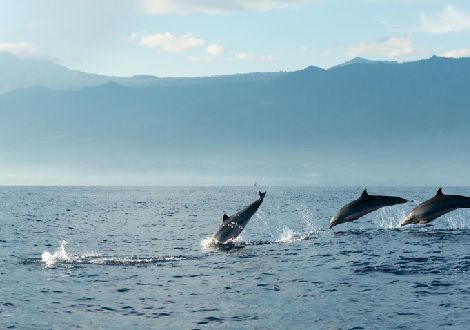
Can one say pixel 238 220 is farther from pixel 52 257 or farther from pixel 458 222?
pixel 458 222

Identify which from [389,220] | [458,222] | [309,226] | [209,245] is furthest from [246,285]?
[389,220]

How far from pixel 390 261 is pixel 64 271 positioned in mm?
17651

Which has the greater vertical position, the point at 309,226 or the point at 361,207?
the point at 361,207

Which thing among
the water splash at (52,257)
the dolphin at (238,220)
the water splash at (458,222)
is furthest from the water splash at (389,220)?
the water splash at (52,257)

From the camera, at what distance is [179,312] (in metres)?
24.9

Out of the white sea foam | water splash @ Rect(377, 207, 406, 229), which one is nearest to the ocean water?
the white sea foam

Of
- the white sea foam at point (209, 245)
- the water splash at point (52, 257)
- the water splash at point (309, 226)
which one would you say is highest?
the white sea foam at point (209, 245)

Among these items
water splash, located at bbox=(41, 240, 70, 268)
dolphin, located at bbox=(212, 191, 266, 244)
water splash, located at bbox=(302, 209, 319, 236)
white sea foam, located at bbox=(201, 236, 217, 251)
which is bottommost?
water splash, located at bbox=(41, 240, 70, 268)

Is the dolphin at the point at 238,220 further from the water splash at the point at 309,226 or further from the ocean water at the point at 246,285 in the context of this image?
the water splash at the point at 309,226

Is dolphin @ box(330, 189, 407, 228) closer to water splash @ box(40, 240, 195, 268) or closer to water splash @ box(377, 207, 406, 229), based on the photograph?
water splash @ box(40, 240, 195, 268)

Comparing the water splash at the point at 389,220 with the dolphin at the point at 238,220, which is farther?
the water splash at the point at 389,220

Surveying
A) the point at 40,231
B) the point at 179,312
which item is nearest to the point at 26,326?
the point at 179,312

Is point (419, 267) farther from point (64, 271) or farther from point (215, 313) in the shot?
point (64, 271)

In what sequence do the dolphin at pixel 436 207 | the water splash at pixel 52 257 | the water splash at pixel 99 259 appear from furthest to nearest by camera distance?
the dolphin at pixel 436 207
the water splash at pixel 52 257
the water splash at pixel 99 259
